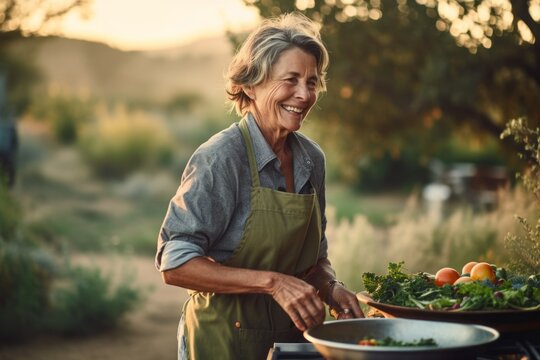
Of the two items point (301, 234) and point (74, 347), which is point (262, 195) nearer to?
point (301, 234)

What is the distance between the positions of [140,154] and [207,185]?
18.1 m

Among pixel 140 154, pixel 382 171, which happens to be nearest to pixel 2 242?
pixel 140 154

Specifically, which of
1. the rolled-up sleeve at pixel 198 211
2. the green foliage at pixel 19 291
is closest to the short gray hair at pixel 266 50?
the rolled-up sleeve at pixel 198 211

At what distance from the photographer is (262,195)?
272 cm

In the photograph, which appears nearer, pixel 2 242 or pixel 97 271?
pixel 2 242

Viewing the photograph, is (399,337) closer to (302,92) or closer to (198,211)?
(198,211)

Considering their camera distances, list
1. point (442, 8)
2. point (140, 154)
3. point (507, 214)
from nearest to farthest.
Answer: point (507, 214)
point (442, 8)
point (140, 154)

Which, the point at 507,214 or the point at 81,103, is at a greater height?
the point at 81,103

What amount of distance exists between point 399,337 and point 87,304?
7726mm

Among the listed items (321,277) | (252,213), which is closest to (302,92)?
(252,213)

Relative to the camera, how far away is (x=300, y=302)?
7.87 ft

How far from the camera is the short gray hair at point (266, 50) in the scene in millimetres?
2773

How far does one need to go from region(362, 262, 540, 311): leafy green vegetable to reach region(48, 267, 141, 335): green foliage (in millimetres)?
6835

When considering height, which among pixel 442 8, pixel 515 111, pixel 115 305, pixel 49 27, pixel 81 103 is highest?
pixel 81 103
